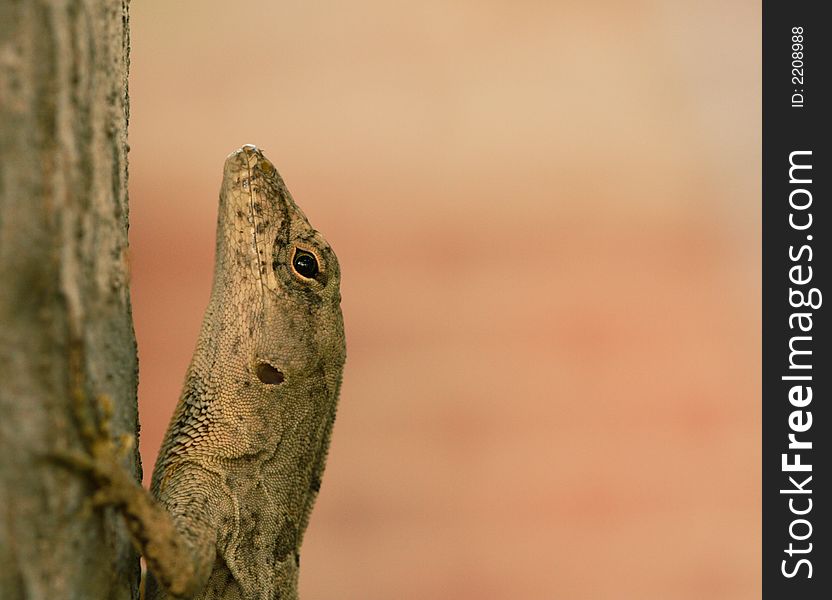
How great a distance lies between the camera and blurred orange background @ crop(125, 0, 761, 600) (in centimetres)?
469

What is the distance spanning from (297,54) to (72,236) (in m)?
4.10

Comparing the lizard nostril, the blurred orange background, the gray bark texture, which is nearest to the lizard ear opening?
the lizard nostril

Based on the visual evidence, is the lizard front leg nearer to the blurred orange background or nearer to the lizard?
the lizard

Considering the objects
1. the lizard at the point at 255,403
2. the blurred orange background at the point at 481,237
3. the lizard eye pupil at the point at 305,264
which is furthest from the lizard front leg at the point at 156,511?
the blurred orange background at the point at 481,237

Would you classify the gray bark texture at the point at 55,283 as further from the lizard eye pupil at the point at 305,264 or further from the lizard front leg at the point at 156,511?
the lizard eye pupil at the point at 305,264

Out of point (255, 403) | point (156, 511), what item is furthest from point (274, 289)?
point (156, 511)

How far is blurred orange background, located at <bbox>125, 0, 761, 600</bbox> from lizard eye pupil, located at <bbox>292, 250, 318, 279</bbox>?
277 centimetres

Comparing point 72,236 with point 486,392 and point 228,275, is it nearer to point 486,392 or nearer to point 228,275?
point 228,275

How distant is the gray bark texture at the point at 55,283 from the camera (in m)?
1.02

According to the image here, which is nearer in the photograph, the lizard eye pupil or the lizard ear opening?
the lizard ear opening

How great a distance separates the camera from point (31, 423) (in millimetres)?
1045

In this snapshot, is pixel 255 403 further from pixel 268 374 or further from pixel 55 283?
pixel 55 283

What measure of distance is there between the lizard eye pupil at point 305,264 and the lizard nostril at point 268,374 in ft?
0.74
